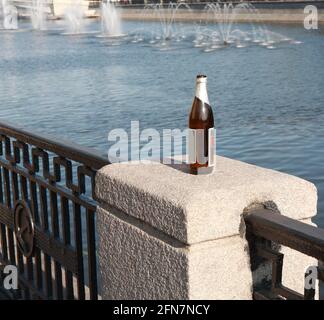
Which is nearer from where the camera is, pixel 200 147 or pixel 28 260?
pixel 200 147

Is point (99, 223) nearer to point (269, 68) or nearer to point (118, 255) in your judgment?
point (118, 255)

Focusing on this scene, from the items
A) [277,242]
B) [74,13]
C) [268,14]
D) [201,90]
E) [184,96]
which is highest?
[201,90]

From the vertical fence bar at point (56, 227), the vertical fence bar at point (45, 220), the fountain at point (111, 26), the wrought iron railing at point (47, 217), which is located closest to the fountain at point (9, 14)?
the fountain at point (111, 26)

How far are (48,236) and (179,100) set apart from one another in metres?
15.0

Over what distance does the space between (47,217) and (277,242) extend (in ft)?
5.87

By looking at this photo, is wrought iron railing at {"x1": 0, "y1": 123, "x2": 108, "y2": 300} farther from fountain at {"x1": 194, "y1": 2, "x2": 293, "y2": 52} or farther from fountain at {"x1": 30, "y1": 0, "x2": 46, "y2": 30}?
fountain at {"x1": 30, "y1": 0, "x2": 46, "y2": 30}

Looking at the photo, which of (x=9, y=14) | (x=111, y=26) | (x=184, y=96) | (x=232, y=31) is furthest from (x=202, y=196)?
(x=9, y=14)

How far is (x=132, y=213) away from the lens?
279cm

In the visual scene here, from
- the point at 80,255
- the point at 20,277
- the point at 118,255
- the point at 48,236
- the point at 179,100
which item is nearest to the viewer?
the point at 118,255

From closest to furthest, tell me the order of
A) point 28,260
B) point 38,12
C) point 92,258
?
point 92,258
point 28,260
point 38,12

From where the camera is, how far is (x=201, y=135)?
110 inches

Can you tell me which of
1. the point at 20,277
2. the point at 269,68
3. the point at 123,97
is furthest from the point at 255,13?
the point at 20,277

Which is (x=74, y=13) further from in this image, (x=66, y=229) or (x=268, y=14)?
(x=66, y=229)

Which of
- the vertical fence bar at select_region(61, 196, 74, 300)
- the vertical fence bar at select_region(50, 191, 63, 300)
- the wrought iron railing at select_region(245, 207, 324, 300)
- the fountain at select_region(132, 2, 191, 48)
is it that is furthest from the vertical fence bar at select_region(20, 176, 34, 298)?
the fountain at select_region(132, 2, 191, 48)
